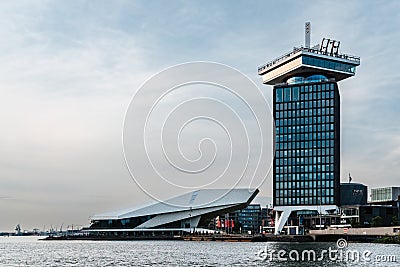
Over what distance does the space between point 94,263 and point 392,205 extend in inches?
4018

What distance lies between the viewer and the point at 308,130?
13775 cm

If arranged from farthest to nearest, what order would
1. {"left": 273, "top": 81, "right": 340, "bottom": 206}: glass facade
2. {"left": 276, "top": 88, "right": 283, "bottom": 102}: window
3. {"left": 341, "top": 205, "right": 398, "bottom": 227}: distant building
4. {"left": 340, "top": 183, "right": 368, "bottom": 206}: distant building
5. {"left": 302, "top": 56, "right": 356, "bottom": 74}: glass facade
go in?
{"left": 276, "top": 88, "right": 283, "bottom": 102}: window < {"left": 340, "top": 183, "right": 368, "bottom": 206}: distant building < {"left": 302, "top": 56, "right": 356, "bottom": 74}: glass facade < {"left": 273, "top": 81, "right": 340, "bottom": 206}: glass facade < {"left": 341, "top": 205, "right": 398, "bottom": 227}: distant building

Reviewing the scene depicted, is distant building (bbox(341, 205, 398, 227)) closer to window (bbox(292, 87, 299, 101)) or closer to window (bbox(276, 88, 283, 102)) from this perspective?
window (bbox(292, 87, 299, 101))

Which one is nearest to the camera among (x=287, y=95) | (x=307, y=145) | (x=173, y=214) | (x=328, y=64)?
(x=307, y=145)

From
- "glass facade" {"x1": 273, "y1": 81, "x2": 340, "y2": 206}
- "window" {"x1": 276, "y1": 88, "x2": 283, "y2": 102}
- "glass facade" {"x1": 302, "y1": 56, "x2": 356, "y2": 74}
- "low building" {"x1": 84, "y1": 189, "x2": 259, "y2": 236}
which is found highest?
"glass facade" {"x1": 302, "y1": 56, "x2": 356, "y2": 74}

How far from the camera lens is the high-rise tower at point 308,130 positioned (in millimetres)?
135625

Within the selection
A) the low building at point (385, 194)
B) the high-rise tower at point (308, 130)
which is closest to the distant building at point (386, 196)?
the low building at point (385, 194)

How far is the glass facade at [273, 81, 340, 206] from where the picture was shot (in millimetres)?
135500

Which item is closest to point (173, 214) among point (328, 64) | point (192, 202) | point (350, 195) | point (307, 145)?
point (192, 202)

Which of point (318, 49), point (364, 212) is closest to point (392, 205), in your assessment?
point (364, 212)

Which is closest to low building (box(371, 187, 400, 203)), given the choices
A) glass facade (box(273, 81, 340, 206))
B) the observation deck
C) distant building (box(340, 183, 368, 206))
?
distant building (box(340, 183, 368, 206))

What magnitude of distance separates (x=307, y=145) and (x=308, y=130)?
3079mm

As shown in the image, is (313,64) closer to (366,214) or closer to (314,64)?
(314,64)

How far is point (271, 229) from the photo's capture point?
153 m
